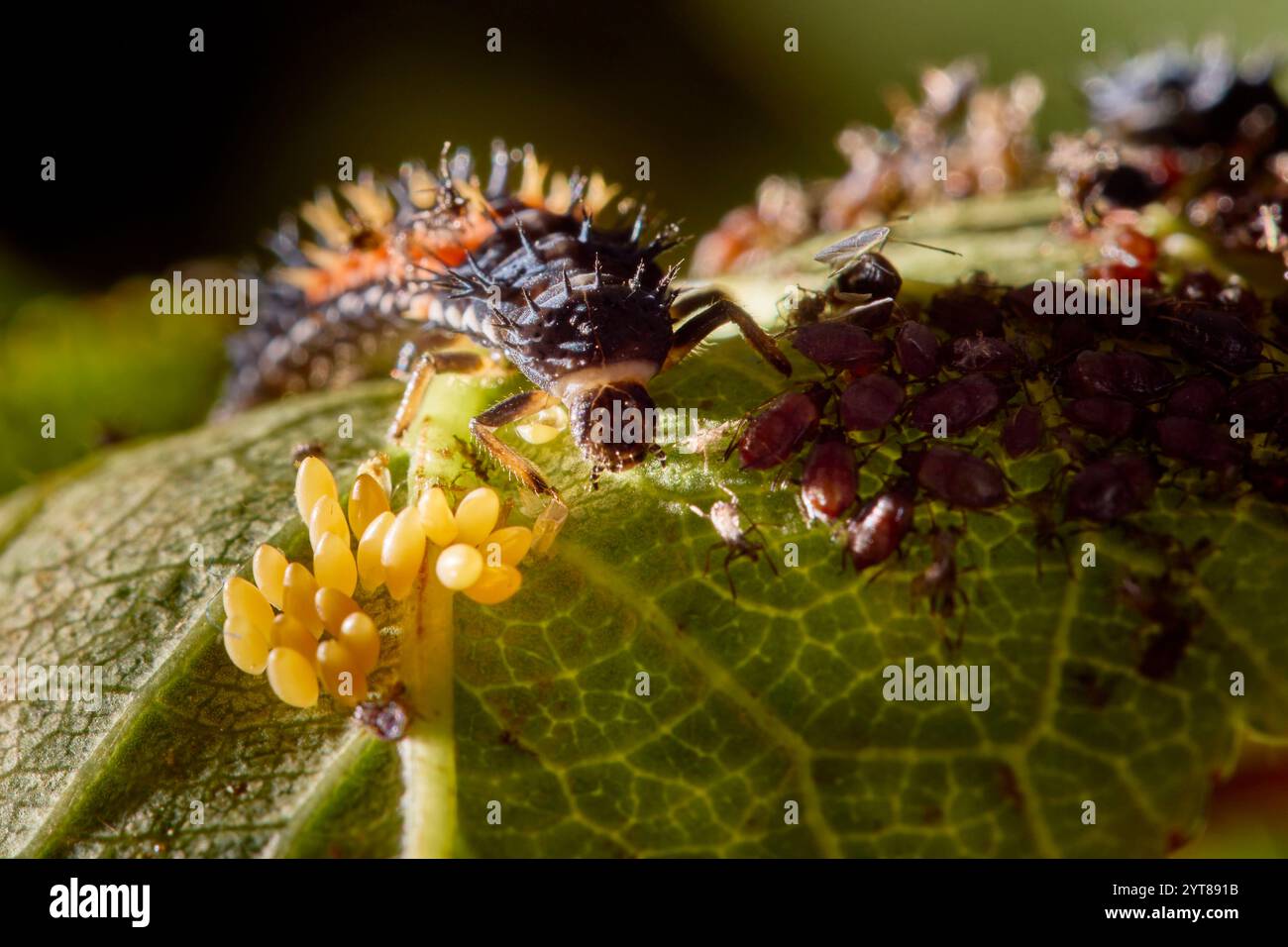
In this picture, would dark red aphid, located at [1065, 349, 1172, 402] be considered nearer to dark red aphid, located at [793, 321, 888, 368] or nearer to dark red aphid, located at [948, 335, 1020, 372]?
dark red aphid, located at [948, 335, 1020, 372]

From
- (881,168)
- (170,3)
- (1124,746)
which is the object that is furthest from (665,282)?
(170,3)

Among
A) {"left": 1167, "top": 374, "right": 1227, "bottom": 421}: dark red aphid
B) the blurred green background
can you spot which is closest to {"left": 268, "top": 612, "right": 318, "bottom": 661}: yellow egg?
{"left": 1167, "top": 374, "right": 1227, "bottom": 421}: dark red aphid

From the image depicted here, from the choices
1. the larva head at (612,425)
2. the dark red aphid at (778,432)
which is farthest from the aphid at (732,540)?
the larva head at (612,425)

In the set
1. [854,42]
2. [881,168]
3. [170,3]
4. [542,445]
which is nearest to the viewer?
[542,445]

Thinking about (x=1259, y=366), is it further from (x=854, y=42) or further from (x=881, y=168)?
(x=854, y=42)

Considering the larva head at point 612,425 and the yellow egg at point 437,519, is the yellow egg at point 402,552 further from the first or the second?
the larva head at point 612,425

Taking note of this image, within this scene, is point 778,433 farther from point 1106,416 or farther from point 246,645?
point 246,645
